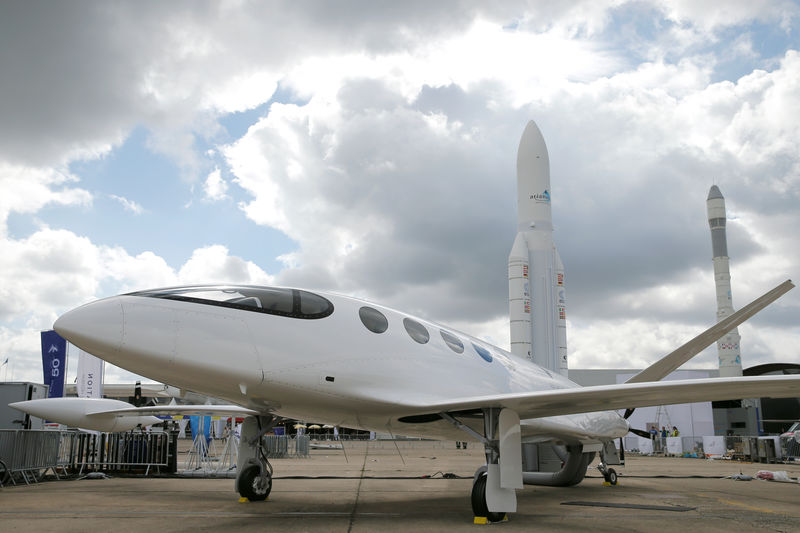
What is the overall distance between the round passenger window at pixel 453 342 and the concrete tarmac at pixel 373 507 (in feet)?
Answer: 7.81

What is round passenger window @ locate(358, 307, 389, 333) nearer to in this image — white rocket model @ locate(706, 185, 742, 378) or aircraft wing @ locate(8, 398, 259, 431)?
aircraft wing @ locate(8, 398, 259, 431)

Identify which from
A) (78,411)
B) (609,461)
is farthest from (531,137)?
(78,411)

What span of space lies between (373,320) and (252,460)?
334 cm

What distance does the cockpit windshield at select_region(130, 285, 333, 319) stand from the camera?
21.8 ft

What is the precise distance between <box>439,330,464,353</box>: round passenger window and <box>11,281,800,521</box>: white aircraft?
0.07 feet

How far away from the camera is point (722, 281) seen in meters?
46.3

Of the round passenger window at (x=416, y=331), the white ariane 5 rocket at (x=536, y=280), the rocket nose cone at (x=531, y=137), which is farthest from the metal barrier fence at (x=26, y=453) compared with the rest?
the rocket nose cone at (x=531, y=137)

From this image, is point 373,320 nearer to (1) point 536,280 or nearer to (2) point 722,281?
(1) point 536,280

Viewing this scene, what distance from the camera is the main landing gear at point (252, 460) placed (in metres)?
9.23

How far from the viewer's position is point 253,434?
365 inches

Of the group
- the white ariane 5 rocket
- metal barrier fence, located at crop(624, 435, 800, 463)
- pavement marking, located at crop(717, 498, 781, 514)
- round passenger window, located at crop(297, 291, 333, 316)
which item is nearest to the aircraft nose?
round passenger window, located at crop(297, 291, 333, 316)

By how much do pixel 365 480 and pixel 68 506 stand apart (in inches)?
289

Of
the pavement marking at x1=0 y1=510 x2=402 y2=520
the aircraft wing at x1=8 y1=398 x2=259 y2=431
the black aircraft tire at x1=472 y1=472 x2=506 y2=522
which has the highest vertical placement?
the aircraft wing at x1=8 y1=398 x2=259 y2=431

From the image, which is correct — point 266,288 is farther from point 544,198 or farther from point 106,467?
point 544,198
